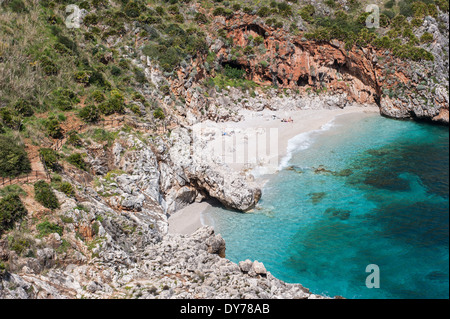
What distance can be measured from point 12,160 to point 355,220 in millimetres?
28919

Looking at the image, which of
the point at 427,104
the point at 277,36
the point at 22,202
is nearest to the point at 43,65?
the point at 22,202

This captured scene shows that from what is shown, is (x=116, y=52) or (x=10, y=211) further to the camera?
(x=116, y=52)

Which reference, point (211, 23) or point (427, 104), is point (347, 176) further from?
point (211, 23)

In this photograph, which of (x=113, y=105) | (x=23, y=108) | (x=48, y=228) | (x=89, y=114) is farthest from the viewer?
(x=113, y=105)

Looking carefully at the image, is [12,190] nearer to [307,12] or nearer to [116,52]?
[116,52]

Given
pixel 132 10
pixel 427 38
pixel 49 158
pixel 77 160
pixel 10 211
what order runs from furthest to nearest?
pixel 427 38, pixel 132 10, pixel 77 160, pixel 49 158, pixel 10 211

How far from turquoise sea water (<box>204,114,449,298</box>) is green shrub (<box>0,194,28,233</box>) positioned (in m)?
15.7

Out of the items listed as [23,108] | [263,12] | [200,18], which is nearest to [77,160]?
[23,108]

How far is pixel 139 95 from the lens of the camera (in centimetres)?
3944

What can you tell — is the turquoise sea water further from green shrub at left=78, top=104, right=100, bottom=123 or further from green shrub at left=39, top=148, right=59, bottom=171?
green shrub at left=78, top=104, right=100, bottom=123

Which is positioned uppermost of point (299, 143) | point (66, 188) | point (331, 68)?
point (331, 68)

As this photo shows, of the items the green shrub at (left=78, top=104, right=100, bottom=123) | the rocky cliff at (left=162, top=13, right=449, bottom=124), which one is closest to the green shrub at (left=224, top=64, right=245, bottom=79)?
the rocky cliff at (left=162, top=13, right=449, bottom=124)

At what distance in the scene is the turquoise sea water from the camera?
20.5 meters

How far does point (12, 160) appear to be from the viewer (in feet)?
76.8
